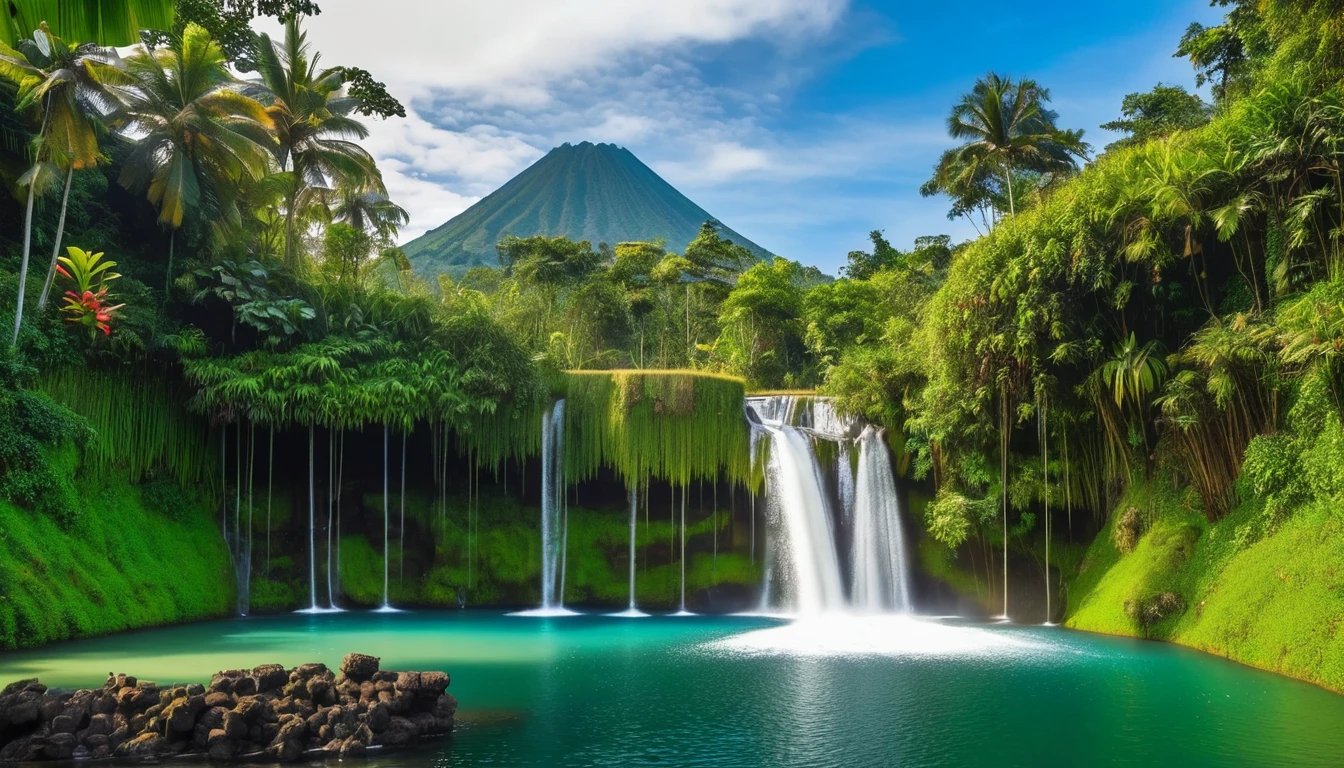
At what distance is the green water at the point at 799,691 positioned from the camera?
27.6 feet

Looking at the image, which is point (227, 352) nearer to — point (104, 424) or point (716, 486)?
point (104, 424)

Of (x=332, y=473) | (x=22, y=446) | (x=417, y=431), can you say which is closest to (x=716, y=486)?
(x=417, y=431)

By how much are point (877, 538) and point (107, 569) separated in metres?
14.7

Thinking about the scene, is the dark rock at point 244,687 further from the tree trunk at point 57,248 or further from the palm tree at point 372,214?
the palm tree at point 372,214

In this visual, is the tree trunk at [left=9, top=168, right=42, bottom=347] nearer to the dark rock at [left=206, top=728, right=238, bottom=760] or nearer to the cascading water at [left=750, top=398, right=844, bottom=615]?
the dark rock at [left=206, top=728, right=238, bottom=760]

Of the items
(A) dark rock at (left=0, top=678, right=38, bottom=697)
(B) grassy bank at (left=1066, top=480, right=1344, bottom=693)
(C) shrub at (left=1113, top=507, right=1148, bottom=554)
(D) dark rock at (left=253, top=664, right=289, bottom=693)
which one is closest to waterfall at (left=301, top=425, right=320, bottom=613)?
(A) dark rock at (left=0, top=678, right=38, bottom=697)

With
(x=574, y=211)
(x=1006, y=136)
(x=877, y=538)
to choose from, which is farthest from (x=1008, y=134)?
(x=574, y=211)

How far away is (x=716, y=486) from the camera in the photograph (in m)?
21.5

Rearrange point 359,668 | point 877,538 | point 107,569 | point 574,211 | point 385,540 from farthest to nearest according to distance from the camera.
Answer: point 574,211, point 385,540, point 877,538, point 107,569, point 359,668

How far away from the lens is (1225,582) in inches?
562

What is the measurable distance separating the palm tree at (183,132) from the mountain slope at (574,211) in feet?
187

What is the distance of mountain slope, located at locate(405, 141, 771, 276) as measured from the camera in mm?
81875

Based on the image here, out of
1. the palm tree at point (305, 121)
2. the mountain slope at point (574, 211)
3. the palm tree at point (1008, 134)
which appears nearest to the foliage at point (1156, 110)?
the palm tree at point (1008, 134)

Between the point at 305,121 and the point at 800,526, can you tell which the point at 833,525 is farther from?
the point at 305,121
